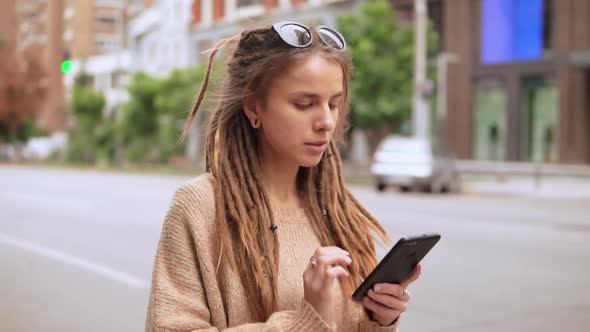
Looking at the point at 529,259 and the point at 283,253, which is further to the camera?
the point at 529,259

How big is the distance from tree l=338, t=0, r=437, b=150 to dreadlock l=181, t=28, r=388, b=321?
2930 centimetres

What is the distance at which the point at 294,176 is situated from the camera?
7.11 feet

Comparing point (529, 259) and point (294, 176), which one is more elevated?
point (294, 176)

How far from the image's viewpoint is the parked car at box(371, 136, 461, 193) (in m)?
23.1


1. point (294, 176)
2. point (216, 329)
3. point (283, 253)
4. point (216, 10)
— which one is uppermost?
point (216, 10)

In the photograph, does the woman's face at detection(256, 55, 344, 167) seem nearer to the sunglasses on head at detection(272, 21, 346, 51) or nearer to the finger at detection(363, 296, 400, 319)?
the sunglasses on head at detection(272, 21, 346, 51)

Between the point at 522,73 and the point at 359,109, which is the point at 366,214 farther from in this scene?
the point at 522,73

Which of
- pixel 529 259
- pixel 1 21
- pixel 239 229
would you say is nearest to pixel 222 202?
pixel 239 229

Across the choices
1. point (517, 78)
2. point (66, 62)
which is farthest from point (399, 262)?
point (517, 78)

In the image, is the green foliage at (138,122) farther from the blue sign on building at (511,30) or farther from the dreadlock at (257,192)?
the dreadlock at (257,192)

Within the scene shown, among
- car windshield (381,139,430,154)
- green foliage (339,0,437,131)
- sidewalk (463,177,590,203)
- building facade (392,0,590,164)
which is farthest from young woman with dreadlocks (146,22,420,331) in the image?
building facade (392,0,590,164)

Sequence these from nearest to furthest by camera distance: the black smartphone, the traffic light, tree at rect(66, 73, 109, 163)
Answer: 1. the black smartphone
2. the traffic light
3. tree at rect(66, 73, 109, 163)

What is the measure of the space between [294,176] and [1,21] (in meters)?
96.8

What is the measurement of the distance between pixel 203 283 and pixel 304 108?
45cm
